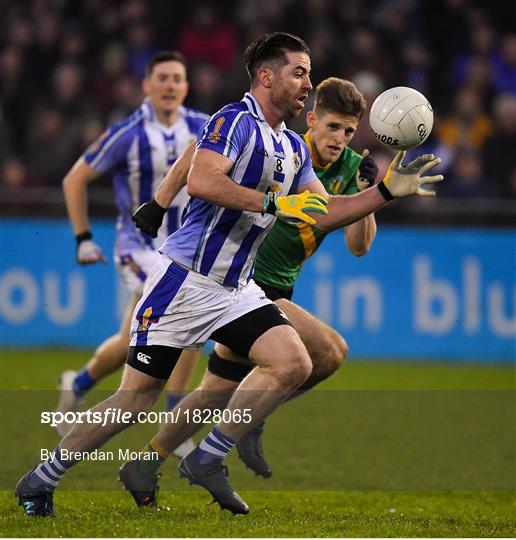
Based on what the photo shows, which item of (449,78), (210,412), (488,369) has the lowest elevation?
(488,369)

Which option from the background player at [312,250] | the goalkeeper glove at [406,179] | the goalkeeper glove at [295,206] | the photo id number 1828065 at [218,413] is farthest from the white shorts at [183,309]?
the goalkeeper glove at [406,179]

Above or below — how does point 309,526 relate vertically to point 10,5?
below

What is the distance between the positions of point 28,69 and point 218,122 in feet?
35.8

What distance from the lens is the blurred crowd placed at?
14.5 metres

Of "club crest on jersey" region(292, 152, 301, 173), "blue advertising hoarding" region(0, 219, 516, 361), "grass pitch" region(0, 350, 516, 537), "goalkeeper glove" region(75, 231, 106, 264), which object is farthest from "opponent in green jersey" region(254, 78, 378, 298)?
"blue advertising hoarding" region(0, 219, 516, 361)

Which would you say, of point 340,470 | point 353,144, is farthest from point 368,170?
point 353,144

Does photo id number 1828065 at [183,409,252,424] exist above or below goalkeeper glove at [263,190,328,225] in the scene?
below

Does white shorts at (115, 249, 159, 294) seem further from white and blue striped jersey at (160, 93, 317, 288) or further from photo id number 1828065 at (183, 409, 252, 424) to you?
white and blue striped jersey at (160, 93, 317, 288)

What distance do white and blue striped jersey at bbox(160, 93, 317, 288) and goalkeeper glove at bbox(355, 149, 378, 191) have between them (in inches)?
32.3

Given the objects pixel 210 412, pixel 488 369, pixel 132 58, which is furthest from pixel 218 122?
pixel 132 58

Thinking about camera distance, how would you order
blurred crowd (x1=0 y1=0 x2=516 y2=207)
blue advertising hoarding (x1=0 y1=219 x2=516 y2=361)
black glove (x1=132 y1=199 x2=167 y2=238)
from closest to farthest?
black glove (x1=132 y1=199 x2=167 y2=238)
blue advertising hoarding (x1=0 y1=219 x2=516 y2=361)
blurred crowd (x1=0 y1=0 x2=516 y2=207)

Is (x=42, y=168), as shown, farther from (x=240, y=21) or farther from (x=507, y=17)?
(x=507, y=17)

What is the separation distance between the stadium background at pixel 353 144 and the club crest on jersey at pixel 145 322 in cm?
731

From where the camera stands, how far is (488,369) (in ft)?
41.1
